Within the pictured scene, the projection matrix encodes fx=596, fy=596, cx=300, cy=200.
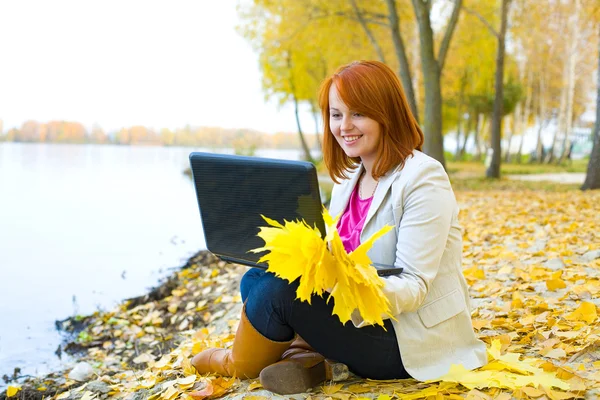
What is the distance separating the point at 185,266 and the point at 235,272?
140 cm

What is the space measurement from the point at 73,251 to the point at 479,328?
7840 mm

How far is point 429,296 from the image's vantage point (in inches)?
90.9

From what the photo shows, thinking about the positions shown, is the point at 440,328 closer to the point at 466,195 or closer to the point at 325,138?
the point at 325,138

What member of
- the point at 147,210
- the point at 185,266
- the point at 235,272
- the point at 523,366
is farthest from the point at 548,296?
the point at 147,210

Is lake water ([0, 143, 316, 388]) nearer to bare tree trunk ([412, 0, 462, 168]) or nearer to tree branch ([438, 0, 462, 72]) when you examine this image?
bare tree trunk ([412, 0, 462, 168])

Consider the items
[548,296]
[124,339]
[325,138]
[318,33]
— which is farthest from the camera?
[318,33]

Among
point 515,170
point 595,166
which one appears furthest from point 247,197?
point 515,170

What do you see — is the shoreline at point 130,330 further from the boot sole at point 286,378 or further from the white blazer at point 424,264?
the white blazer at point 424,264

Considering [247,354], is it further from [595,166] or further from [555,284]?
[595,166]

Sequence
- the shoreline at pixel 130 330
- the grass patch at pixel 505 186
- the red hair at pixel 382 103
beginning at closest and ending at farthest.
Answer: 1. the red hair at pixel 382 103
2. the shoreline at pixel 130 330
3. the grass patch at pixel 505 186

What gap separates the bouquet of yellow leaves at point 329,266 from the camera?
1.87 m

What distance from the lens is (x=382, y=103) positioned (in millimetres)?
2301

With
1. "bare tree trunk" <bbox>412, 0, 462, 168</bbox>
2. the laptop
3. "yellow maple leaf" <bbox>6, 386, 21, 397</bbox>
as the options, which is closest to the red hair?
the laptop

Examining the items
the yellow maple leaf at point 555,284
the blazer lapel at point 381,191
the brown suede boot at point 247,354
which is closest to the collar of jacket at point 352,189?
the blazer lapel at point 381,191
